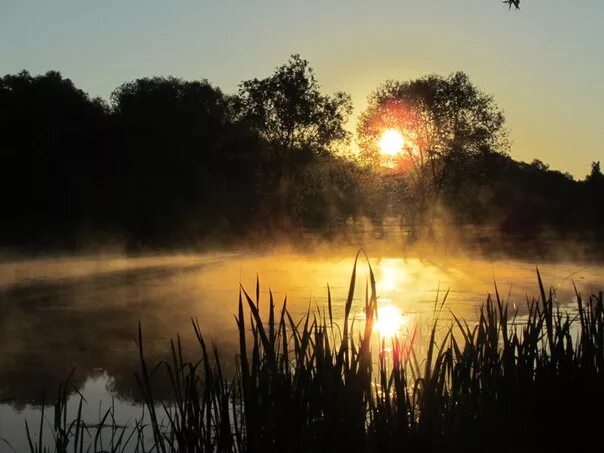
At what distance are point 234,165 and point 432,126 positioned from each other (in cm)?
1343

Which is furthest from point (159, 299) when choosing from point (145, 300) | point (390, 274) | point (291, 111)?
point (291, 111)

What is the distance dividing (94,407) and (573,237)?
40.0m

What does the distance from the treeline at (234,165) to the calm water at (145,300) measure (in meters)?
14.6

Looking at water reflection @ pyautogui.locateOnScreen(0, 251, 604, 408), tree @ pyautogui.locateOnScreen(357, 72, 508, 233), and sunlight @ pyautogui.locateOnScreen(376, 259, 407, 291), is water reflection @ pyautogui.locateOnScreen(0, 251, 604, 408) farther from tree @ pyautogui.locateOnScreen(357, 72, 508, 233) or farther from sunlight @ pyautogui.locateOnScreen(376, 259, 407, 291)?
tree @ pyautogui.locateOnScreen(357, 72, 508, 233)

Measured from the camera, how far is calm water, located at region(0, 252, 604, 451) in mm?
7605

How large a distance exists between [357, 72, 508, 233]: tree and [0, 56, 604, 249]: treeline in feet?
0.22

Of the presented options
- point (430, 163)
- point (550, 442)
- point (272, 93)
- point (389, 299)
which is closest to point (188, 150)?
point (272, 93)

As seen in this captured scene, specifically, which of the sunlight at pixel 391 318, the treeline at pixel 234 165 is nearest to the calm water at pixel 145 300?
the sunlight at pixel 391 318

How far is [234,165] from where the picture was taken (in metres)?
50.5

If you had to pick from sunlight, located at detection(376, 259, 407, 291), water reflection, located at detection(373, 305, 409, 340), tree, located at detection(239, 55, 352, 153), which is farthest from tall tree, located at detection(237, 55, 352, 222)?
water reflection, located at detection(373, 305, 409, 340)

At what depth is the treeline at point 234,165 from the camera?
40844mm

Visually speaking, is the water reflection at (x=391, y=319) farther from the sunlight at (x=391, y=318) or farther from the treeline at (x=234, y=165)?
the treeline at (x=234, y=165)

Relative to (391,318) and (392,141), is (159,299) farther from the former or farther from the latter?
(392,141)

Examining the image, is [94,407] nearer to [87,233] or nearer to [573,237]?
[87,233]
